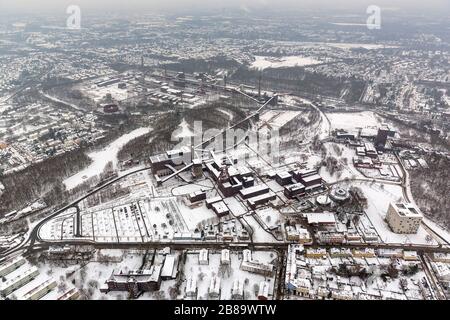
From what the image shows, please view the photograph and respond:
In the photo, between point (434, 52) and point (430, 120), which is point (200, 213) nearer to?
point (430, 120)

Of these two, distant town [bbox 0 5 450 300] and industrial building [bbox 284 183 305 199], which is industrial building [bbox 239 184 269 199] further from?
industrial building [bbox 284 183 305 199]

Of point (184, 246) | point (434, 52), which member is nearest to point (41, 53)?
point (184, 246)

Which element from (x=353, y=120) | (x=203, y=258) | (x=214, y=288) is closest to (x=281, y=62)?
(x=353, y=120)

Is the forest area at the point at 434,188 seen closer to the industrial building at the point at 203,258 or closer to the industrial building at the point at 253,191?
the industrial building at the point at 253,191

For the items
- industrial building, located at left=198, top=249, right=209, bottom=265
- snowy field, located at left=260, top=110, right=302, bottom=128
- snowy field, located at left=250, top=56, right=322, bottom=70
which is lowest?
industrial building, located at left=198, top=249, right=209, bottom=265

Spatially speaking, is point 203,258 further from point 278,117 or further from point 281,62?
point 281,62

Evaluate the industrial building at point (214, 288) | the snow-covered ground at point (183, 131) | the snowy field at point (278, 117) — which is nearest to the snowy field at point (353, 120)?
the snowy field at point (278, 117)

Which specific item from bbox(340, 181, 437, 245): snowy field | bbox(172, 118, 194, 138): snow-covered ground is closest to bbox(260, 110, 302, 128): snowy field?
bbox(172, 118, 194, 138): snow-covered ground
